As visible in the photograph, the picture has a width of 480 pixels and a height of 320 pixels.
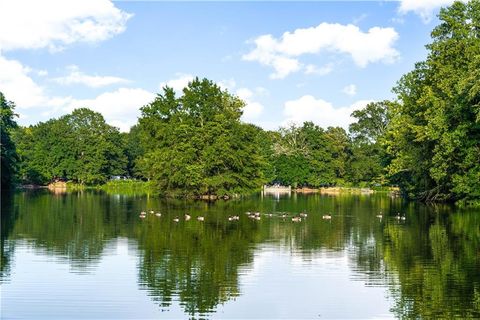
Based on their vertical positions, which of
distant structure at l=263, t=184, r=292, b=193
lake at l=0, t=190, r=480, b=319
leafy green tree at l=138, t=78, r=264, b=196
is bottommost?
lake at l=0, t=190, r=480, b=319

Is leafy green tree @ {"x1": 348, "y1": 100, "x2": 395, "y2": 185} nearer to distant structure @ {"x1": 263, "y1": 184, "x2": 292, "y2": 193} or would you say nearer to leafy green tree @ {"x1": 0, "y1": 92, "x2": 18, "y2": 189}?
distant structure @ {"x1": 263, "y1": 184, "x2": 292, "y2": 193}

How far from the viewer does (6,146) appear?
69.5 meters

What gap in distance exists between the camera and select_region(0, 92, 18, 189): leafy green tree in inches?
2621

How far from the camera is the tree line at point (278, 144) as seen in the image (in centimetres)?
4816

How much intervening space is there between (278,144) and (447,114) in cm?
6467

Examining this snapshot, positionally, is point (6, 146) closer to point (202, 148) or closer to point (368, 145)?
point (202, 148)

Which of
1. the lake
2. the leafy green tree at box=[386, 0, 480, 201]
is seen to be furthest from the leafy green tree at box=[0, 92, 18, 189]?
the leafy green tree at box=[386, 0, 480, 201]

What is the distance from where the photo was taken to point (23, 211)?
4216cm

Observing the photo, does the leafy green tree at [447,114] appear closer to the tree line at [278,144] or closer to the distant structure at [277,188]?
the tree line at [278,144]

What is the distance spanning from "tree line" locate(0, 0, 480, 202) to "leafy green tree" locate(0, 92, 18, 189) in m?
0.17

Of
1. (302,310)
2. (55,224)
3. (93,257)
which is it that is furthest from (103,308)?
(55,224)

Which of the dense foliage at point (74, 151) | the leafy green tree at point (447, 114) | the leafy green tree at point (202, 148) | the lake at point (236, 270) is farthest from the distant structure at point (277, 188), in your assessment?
the lake at point (236, 270)

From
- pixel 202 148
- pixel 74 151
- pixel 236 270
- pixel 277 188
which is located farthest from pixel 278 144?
pixel 236 270

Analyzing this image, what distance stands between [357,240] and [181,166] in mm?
35779
